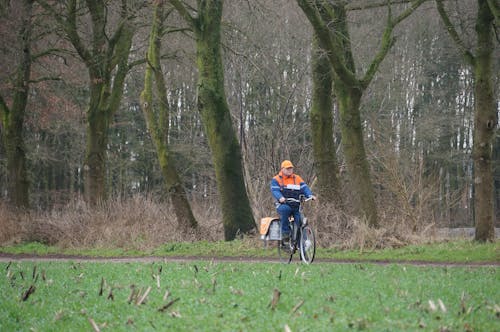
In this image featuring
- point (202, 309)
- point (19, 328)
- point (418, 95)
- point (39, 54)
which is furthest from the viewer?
point (418, 95)

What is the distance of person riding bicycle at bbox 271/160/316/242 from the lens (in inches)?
655

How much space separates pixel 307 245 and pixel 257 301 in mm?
7065

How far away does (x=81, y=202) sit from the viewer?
A: 26.9 meters

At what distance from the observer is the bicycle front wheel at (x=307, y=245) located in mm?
16139

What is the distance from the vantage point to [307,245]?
16.2 meters

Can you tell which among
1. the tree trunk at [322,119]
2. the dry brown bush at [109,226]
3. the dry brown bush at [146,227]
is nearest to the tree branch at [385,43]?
the tree trunk at [322,119]

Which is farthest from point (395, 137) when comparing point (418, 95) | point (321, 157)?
point (321, 157)

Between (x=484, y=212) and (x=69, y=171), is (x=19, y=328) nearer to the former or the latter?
(x=484, y=212)

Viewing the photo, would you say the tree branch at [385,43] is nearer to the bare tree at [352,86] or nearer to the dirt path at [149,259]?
the bare tree at [352,86]

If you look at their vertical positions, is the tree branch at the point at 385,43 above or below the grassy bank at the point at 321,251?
above

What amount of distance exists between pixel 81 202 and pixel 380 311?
19.9 meters

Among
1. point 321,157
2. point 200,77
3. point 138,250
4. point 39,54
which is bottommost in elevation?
point 138,250

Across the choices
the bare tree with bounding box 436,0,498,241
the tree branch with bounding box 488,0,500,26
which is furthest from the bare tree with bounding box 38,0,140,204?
the tree branch with bounding box 488,0,500,26

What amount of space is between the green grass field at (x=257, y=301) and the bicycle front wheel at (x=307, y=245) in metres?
2.90
